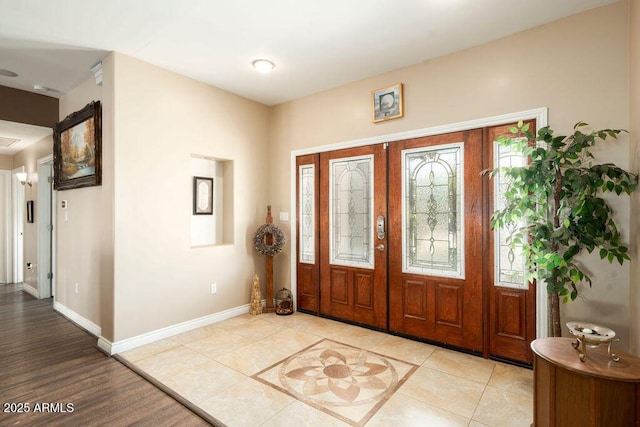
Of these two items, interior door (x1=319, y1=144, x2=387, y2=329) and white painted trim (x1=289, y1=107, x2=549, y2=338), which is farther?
interior door (x1=319, y1=144, x2=387, y2=329)

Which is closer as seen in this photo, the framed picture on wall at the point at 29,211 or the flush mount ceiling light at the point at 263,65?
the flush mount ceiling light at the point at 263,65

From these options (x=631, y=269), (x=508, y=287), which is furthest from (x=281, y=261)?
(x=631, y=269)

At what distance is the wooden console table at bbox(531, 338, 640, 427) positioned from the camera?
4.92ft

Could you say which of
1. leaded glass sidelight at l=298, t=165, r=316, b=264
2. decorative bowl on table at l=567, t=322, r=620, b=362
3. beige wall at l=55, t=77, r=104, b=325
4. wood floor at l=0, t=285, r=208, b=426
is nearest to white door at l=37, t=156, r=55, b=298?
beige wall at l=55, t=77, r=104, b=325

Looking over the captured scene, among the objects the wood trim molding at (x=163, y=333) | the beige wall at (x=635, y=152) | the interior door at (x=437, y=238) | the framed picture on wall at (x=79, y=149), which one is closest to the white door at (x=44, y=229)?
the framed picture on wall at (x=79, y=149)

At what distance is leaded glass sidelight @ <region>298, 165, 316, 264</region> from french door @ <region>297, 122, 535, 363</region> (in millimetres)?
13

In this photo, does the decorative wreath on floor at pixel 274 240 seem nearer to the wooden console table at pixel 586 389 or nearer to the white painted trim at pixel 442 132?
the white painted trim at pixel 442 132

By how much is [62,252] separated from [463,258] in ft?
15.5

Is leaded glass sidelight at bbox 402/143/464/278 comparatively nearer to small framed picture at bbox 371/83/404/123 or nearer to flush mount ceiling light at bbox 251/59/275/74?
small framed picture at bbox 371/83/404/123

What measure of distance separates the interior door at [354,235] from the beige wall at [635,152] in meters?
1.93

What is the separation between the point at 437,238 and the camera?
126 inches

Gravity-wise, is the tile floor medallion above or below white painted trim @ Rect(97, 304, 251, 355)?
below

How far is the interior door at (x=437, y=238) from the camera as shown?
2.97 m

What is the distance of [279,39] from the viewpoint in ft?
9.36
